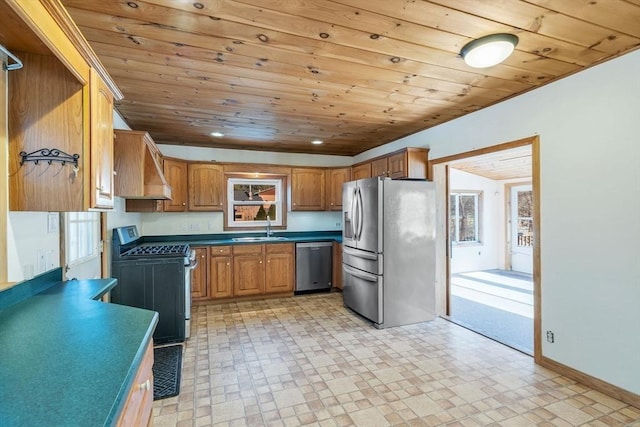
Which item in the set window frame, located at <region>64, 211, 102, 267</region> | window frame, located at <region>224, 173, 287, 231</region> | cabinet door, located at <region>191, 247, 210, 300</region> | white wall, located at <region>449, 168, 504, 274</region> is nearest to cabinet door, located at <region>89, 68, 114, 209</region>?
window frame, located at <region>64, 211, 102, 267</region>

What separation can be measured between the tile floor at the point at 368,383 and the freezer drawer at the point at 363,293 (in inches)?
7.9

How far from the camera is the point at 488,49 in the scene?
1.97 meters

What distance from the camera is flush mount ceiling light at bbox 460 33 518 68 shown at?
1.92 m

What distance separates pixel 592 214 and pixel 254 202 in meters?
4.41

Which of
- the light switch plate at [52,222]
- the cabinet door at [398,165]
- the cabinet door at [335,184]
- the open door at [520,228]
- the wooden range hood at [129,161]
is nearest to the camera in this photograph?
the light switch plate at [52,222]

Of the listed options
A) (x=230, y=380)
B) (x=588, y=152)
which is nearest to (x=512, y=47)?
(x=588, y=152)

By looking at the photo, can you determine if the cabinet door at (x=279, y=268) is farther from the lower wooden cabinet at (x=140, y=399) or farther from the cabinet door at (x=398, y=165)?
the lower wooden cabinet at (x=140, y=399)

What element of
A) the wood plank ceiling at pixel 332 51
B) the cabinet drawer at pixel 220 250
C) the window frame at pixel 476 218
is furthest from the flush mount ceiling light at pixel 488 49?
the window frame at pixel 476 218

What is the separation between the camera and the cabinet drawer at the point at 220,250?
14.7 feet

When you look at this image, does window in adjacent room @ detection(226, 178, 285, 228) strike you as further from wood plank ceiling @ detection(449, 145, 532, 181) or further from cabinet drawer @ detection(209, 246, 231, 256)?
wood plank ceiling @ detection(449, 145, 532, 181)

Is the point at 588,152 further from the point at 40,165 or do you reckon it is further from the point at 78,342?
the point at 40,165

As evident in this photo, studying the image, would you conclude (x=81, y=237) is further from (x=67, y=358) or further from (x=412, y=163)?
(x=412, y=163)

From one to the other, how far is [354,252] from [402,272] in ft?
2.20

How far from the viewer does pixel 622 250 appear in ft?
7.23
